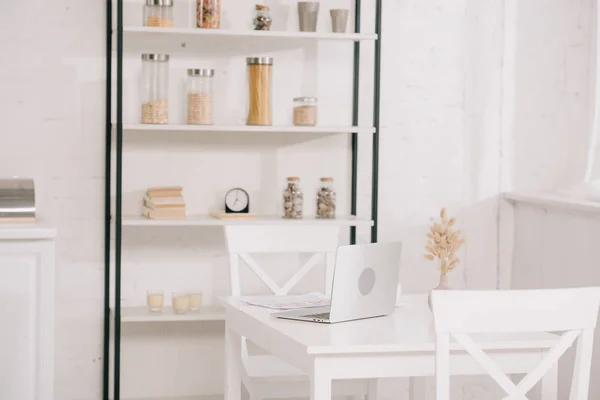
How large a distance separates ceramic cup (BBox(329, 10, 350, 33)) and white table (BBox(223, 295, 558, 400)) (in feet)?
4.81

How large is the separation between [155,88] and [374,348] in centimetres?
172

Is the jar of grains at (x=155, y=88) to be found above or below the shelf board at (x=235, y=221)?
above

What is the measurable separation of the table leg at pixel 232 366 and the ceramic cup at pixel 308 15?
138 cm

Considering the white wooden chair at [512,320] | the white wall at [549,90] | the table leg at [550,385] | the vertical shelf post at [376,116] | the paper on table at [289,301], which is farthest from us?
the white wall at [549,90]

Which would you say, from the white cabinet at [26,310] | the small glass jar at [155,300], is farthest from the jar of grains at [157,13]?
the white cabinet at [26,310]

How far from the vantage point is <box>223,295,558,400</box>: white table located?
2.05 meters

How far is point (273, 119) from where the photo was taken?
3.77m

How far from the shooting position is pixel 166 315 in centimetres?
349

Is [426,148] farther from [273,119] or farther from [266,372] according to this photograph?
[266,372]

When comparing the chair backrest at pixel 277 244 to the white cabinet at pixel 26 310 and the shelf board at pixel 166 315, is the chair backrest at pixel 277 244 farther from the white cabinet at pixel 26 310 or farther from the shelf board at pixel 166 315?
the white cabinet at pixel 26 310

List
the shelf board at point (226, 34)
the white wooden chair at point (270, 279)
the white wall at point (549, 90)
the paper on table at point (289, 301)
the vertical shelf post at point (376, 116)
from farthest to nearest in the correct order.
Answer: the white wall at point (549, 90)
the vertical shelf post at point (376, 116)
the shelf board at point (226, 34)
the white wooden chair at point (270, 279)
the paper on table at point (289, 301)

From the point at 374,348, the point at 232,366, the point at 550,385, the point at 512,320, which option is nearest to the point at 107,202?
the point at 232,366

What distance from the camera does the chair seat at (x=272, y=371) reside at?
9.27 ft

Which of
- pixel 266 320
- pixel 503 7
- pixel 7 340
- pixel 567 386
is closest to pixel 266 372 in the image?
pixel 266 320
